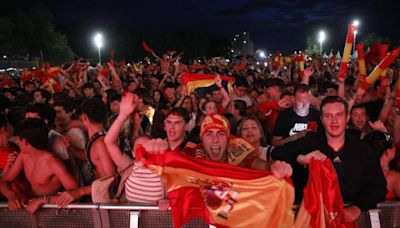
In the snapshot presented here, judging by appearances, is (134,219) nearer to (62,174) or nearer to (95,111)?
(62,174)

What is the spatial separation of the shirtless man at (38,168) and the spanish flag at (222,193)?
1044 mm

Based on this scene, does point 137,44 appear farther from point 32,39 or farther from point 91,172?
point 91,172

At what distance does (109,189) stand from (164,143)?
2.78ft

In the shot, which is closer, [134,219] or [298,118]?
[134,219]

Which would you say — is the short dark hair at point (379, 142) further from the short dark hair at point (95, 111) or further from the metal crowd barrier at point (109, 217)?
the short dark hair at point (95, 111)

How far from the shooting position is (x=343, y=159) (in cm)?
349

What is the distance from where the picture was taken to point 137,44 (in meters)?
83.9

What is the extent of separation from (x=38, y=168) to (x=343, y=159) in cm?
292

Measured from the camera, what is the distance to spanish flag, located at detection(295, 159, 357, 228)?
316 centimetres

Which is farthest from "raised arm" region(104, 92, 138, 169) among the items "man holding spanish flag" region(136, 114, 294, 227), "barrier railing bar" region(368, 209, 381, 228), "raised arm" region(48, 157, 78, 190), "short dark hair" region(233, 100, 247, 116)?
"short dark hair" region(233, 100, 247, 116)

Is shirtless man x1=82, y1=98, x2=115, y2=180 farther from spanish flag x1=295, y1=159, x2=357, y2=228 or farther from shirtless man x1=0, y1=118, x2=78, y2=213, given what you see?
spanish flag x1=295, y1=159, x2=357, y2=228

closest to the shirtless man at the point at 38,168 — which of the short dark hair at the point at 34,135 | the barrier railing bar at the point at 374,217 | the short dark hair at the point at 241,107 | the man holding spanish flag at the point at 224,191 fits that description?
the short dark hair at the point at 34,135

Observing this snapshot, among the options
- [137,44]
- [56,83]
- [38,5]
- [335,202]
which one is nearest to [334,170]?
[335,202]

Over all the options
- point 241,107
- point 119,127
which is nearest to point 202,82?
point 241,107
